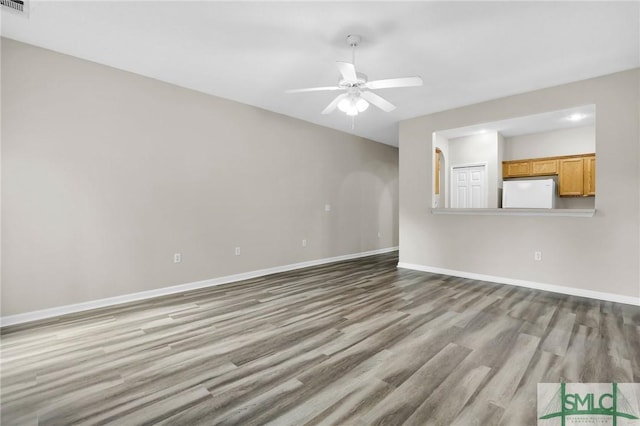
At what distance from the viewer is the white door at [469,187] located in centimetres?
634

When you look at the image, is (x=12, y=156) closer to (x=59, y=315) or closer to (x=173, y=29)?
(x=59, y=315)

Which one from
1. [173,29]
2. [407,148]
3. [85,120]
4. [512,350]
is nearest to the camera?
[512,350]

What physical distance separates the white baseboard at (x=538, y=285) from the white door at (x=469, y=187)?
2131 millimetres

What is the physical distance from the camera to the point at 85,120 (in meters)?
3.35

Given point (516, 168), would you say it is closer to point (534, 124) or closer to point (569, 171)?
point (569, 171)

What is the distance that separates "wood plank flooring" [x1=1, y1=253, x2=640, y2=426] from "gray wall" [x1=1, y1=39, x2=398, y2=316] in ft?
1.79

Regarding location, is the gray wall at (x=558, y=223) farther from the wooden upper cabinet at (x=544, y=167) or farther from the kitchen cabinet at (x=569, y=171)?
the wooden upper cabinet at (x=544, y=167)

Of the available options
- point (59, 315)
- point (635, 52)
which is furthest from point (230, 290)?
point (635, 52)

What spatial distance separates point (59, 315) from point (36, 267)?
0.58 metres

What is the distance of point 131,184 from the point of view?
3.68 m

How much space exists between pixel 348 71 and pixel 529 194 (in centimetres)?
502

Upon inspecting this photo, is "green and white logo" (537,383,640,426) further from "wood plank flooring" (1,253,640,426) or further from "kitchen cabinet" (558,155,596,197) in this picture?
"kitchen cabinet" (558,155,596,197)

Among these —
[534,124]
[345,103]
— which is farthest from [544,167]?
[345,103]

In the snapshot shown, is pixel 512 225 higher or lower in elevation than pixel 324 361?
higher
